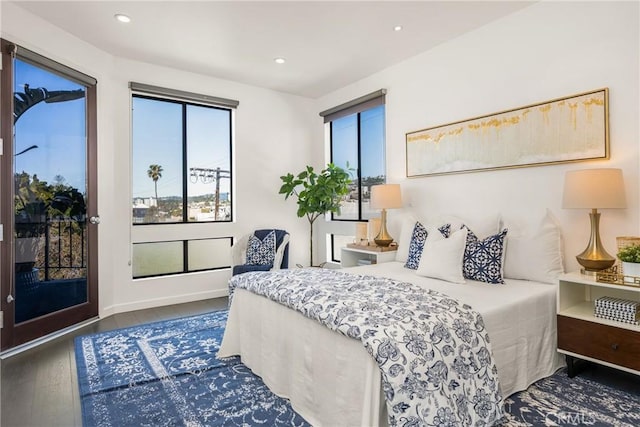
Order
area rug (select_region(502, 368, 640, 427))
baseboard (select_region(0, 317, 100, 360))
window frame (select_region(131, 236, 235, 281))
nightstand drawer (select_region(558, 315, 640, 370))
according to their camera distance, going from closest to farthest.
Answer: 1. area rug (select_region(502, 368, 640, 427))
2. nightstand drawer (select_region(558, 315, 640, 370))
3. baseboard (select_region(0, 317, 100, 360))
4. window frame (select_region(131, 236, 235, 281))

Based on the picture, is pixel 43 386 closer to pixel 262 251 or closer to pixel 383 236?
pixel 262 251

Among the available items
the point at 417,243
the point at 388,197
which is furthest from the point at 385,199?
the point at 417,243

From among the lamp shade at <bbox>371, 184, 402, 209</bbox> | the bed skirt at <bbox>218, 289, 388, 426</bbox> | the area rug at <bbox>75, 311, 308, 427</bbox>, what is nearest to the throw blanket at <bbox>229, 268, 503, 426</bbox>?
the bed skirt at <bbox>218, 289, 388, 426</bbox>

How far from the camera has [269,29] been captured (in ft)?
11.0

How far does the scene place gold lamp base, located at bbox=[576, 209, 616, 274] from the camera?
240 cm

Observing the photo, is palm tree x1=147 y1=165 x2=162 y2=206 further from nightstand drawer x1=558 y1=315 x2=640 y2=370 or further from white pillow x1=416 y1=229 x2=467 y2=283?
nightstand drawer x1=558 y1=315 x2=640 y2=370

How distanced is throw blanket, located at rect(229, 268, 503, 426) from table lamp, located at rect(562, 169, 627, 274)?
116cm

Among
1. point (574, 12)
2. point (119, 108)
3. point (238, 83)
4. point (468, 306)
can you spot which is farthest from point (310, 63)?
point (468, 306)

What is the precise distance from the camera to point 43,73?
3.26 metres

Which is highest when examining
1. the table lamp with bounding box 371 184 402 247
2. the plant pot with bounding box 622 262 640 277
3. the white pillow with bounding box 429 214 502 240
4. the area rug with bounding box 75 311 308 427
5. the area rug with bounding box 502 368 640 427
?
the table lamp with bounding box 371 184 402 247

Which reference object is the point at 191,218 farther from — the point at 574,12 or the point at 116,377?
the point at 574,12

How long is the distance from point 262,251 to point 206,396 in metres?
2.32

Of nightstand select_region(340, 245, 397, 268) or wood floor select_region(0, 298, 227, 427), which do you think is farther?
nightstand select_region(340, 245, 397, 268)

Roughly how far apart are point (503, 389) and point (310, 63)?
3.66 meters
